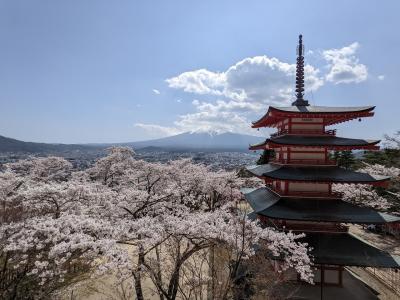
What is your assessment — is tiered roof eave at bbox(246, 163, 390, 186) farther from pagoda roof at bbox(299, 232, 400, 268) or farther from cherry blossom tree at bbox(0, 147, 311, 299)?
cherry blossom tree at bbox(0, 147, 311, 299)

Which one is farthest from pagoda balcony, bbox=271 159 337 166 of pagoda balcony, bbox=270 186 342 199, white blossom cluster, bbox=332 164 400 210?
white blossom cluster, bbox=332 164 400 210

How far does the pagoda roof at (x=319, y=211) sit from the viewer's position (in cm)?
1269

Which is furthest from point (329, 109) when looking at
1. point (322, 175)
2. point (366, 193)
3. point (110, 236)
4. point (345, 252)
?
point (366, 193)

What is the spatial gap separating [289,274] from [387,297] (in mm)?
4802

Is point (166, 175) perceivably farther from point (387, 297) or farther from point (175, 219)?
point (387, 297)

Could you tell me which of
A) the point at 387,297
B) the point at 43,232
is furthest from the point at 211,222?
the point at 387,297

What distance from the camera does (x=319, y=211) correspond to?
13.4 m

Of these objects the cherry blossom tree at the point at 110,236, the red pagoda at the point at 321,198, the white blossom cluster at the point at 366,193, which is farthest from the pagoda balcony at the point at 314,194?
the white blossom cluster at the point at 366,193

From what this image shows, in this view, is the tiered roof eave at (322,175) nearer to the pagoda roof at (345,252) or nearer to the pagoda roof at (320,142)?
the pagoda roof at (320,142)

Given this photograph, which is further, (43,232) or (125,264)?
(43,232)

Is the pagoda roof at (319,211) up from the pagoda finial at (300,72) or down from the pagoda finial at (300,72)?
down

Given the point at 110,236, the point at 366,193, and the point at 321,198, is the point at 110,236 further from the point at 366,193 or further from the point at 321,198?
the point at 366,193

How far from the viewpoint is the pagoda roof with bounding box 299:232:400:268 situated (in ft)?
38.5

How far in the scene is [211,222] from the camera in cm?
1215
